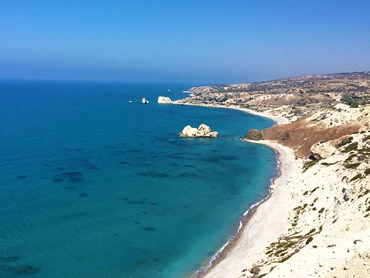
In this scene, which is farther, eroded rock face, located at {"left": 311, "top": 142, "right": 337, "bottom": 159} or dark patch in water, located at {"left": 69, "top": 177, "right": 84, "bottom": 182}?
eroded rock face, located at {"left": 311, "top": 142, "right": 337, "bottom": 159}

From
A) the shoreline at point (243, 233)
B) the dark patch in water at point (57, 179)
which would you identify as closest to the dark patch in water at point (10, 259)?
the shoreline at point (243, 233)

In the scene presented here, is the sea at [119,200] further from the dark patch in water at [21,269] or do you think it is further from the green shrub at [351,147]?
the green shrub at [351,147]

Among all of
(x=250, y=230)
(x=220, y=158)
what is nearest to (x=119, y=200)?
(x=250, y=230)

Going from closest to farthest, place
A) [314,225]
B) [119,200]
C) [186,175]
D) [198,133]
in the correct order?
1. [314,225]
2. [119,200]
3. [186,175]
4. [198,133]

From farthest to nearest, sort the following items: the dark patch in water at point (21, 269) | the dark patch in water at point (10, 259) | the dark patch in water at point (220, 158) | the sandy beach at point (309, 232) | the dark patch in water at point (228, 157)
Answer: the dark patch in water at point (228, 157) → the dark patch in water at point (220, 158) → the dark patch in water at point (10, 259) → the dark patch in water at point (21, 269) → the sandy beach at point (309, 232)

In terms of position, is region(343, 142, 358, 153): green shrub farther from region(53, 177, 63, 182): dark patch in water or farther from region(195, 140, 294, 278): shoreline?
region(53, 177, 63, 182): dark patch in water

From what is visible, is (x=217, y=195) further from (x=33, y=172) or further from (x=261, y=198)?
(x=33, y=172)

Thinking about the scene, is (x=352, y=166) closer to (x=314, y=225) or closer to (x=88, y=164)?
(x=314, y=225)

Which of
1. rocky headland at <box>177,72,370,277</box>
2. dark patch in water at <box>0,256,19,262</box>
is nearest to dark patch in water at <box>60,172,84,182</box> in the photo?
dark patch in water at <box>0,256,19,262</box>
